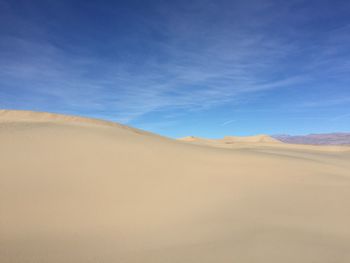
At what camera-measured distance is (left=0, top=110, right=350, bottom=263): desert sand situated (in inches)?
91.9

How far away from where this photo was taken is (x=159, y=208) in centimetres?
330

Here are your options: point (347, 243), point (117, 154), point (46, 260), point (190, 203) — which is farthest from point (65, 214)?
point (347, 243)

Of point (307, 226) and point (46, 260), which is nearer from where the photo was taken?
point (46, 260)

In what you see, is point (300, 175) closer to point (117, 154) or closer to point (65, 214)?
point (117, 154)

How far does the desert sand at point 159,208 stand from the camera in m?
2.33

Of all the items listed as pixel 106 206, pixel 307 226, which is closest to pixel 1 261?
pixel 106 206

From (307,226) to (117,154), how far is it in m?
3.50

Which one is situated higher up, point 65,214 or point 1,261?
point 65,214

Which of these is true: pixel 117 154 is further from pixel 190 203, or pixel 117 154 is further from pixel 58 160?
pixel 190 203

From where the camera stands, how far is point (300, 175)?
4.78m

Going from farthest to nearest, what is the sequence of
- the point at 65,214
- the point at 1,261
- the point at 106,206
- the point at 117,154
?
the point at 117,154 → the point at 106,206 → the point at 65,214 → the point at 1,261

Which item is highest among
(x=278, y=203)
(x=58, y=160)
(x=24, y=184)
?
(x=58, y=160)

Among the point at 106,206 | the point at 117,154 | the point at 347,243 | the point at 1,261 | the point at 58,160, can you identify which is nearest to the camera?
the point at 1,261

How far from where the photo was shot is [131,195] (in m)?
3.62
